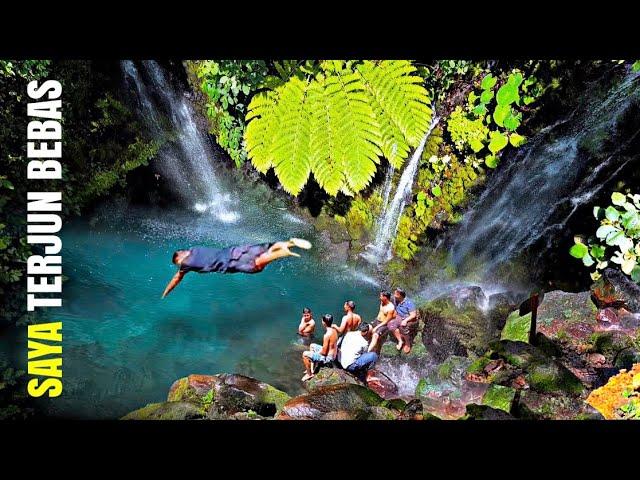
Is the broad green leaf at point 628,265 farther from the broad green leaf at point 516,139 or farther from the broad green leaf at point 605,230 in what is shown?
the broad green leaf at point 516,139

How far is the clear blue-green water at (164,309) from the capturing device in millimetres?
3277

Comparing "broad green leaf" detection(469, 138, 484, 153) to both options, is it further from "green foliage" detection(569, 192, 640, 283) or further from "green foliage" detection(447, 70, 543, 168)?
"green foliage" detection(569, 192, 640, 283)

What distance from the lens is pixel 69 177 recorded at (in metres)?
3.27

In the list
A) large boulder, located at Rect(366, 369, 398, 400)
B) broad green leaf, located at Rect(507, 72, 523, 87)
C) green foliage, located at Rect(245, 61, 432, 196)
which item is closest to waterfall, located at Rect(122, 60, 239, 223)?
green foliage, located at Rect(245, 61, 432, 196)

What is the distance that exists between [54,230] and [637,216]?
3915 mm

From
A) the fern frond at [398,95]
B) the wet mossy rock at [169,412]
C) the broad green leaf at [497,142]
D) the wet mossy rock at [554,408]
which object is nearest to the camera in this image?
the fern frond at [398,95]

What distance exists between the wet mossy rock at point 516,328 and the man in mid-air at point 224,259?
1.73 metres

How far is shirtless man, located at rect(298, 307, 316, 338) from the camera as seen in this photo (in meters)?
3.45

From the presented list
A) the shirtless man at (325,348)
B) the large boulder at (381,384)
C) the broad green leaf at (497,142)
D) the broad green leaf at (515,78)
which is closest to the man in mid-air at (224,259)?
the shirtless man at (325,348)

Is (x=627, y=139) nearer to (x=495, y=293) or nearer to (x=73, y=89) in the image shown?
(x=495, y=293)
